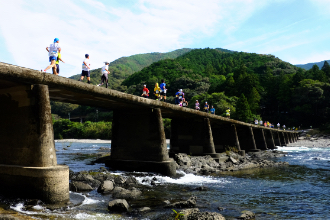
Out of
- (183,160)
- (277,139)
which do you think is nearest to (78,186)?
(183,160)

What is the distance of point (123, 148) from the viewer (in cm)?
2058

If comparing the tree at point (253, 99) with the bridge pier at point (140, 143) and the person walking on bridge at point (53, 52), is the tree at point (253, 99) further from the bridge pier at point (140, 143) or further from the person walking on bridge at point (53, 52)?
the person walking on bridge at point (53, 52)

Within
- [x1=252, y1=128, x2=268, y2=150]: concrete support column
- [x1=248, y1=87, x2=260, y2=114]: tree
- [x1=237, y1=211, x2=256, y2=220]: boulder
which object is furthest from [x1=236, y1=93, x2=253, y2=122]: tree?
[x1=237, y1=211, x2=256, y2=220]: boulder

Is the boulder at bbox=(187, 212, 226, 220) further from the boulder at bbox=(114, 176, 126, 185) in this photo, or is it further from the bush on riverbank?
the bush on riverbank

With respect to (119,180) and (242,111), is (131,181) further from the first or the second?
(242,111)

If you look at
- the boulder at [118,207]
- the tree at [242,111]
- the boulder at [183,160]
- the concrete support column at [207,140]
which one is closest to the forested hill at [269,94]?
the tree at [242,111]

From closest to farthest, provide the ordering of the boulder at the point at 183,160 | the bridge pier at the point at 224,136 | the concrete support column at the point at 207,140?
the boulder at the point at 183,160 < the concrete support column at the point at 207,140 < the bridge pier at the point at 224,136

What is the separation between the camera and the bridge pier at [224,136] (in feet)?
118

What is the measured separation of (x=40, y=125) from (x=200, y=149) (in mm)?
19725

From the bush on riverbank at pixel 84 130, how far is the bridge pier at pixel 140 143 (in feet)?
300

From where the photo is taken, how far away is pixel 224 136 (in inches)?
1438

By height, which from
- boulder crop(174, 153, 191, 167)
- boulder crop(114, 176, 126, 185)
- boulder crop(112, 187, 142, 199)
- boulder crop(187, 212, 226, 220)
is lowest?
boulder crop(187, 212, 226, 220)

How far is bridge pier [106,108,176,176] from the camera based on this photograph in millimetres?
18984

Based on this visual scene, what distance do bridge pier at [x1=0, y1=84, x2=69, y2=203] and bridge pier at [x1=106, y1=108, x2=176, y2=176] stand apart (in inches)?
354
